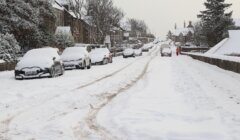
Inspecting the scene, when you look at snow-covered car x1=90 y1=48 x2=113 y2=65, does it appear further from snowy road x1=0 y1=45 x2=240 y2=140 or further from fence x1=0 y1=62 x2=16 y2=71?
snowy road x1=0 y1=45 x2=240 y2=140

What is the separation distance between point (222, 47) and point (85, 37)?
144ft

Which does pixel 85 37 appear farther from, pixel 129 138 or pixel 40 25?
pixel 129 138

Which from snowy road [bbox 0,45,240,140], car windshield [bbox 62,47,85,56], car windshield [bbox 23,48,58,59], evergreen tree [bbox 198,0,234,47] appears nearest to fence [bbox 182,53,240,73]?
car windshield [bbox 62,47,85,56]

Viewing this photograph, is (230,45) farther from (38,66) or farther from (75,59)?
(38,66)

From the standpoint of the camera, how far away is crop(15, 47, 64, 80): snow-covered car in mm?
21703

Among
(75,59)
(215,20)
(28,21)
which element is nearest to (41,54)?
(75,59)

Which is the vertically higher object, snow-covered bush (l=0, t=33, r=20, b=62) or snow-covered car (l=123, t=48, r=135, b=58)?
snow-covered bush (l=0, t=33, r=20, b=62)

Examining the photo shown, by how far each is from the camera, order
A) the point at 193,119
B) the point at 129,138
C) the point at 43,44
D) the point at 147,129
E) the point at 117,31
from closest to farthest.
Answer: the point at 129,138 < the point at 147,129 < the point at 193,119 < the point at 43,44 < the point at 117,31

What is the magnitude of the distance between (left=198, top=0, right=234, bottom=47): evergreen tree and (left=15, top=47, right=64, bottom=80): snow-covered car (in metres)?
55.0

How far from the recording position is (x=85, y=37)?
10369 centimetres

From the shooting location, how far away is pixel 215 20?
3024 inches

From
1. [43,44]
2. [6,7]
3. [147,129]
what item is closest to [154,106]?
[147,129]

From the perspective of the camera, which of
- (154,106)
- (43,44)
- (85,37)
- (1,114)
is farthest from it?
(85,37)

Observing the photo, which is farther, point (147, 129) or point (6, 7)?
point (6, 7)
